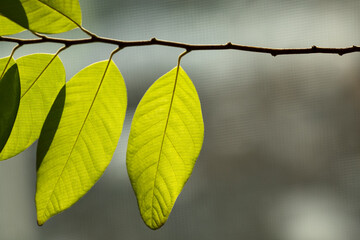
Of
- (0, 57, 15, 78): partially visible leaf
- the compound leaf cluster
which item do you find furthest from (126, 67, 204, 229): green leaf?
(0, 57, 15, 78): partially visible leaf

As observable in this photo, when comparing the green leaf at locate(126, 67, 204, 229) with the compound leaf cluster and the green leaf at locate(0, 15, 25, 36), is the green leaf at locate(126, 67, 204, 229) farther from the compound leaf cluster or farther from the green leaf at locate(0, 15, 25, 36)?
the green leaf at locate(0, 15, 25, 36)

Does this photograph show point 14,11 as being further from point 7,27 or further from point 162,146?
point 162,146

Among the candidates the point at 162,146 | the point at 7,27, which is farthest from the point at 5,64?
the point at 162,146

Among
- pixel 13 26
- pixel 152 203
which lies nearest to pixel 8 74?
pixel 13 26

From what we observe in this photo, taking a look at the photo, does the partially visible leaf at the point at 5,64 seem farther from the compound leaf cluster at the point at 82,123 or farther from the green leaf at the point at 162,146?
the green leaf at the point at 162,146

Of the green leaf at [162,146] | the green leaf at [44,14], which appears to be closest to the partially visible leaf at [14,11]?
the green leaf at [44,14]

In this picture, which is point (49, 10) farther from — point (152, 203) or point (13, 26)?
point (152, 203)
